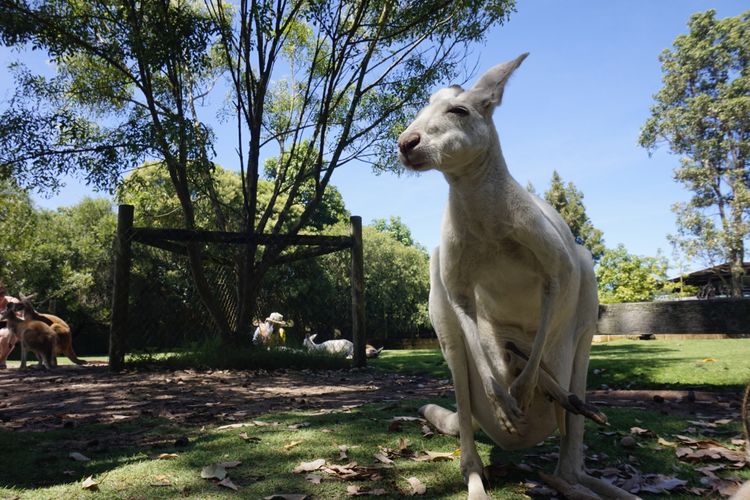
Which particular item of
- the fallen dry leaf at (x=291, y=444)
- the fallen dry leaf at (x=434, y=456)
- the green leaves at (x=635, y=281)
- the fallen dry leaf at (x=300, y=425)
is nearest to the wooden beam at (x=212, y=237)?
the fallen dry leaf at (x=300, y=425)

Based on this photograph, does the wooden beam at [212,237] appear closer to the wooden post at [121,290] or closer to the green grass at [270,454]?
the wooden post at [121,290]

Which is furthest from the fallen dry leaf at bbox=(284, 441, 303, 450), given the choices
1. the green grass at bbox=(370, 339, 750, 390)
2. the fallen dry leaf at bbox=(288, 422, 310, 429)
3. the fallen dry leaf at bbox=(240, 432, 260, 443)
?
the green grass at bbox=(370, 339, 750, 390)

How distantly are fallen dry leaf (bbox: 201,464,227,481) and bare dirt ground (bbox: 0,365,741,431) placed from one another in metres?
1.68

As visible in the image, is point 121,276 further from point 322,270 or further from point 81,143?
point 322,270

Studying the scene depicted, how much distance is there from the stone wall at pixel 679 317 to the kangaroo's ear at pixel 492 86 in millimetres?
3562

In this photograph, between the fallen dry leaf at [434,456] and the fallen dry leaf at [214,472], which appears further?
the fallen dry leaf at [434,456]

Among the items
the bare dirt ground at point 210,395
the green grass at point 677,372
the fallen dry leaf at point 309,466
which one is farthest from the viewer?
the green grass at point 677,372

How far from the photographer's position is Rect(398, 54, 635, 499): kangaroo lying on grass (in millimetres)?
2240

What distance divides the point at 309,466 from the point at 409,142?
1.80m

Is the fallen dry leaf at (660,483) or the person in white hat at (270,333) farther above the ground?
the person in white hat at (270,333)

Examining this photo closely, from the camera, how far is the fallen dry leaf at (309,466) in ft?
9.46

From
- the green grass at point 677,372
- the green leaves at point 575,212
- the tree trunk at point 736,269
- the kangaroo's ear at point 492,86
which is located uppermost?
the green leaves at point 575,212

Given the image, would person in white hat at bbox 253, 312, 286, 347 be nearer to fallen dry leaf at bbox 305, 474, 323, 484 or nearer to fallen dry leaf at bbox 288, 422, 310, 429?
fallen dry leaf at bbox 288, 422, 310, 429

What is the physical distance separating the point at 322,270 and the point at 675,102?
23.4 metres
